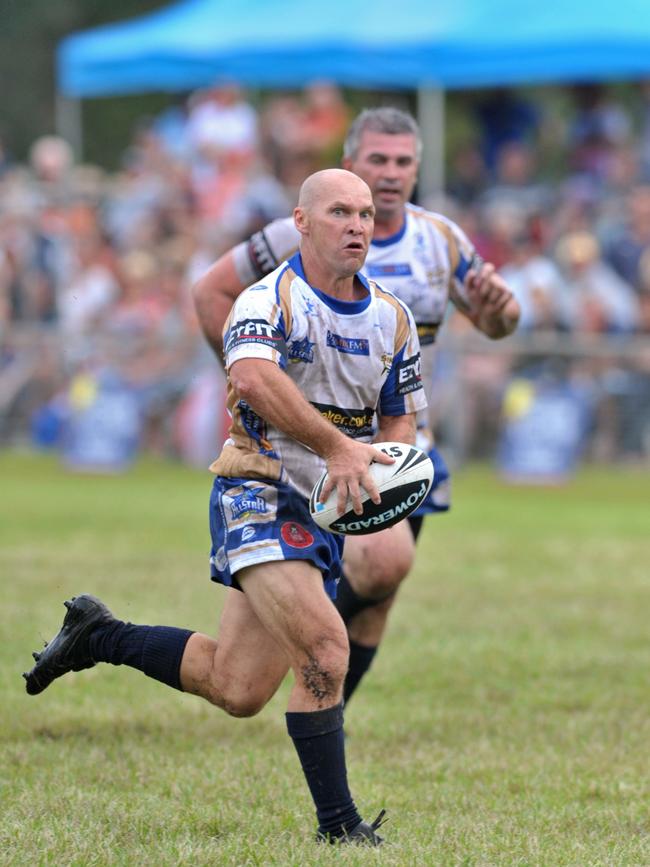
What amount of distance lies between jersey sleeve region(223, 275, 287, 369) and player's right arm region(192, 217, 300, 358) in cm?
149

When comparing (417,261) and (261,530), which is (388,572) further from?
(261,530)

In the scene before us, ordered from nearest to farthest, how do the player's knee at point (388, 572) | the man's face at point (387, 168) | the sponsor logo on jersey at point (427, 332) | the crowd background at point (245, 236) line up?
the player's knee at point (388, 572) < the man's face at point (387, 168) < the sponsor logo on jersey at point (427, 332) < the crowd background at point (245, 236)

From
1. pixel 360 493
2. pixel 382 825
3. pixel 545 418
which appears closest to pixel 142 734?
pixel 382 825

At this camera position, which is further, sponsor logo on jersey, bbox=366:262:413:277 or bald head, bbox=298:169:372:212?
sponsor logo on jersey, bbox=366:262:413:277

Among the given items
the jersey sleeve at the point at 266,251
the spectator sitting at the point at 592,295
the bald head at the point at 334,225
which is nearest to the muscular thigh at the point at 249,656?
the bald head at the point at 334,225

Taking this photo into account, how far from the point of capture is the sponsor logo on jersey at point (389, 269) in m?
6.54

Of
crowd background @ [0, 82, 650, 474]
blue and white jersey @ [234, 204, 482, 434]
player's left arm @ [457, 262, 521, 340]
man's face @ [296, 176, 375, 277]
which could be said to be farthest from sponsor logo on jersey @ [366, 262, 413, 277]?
crowd background @ [0, 82, 650, 474]

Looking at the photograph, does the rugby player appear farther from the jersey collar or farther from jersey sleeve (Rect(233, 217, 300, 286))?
the jersey collar

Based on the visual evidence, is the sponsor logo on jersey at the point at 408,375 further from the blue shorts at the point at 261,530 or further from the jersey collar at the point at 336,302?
the blue shorts at the point at 261,530

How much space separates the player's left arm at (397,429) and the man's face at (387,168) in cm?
151

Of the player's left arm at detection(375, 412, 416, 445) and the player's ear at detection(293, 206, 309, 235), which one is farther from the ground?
the player's ear at detection(293, 206, 309, 235)

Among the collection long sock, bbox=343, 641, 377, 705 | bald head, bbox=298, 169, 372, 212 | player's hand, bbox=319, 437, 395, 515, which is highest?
bald head, bbox=298, 169, 372, 212

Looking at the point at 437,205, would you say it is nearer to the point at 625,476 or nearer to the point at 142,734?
the point at 625,476

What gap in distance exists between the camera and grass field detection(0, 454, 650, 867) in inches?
196
